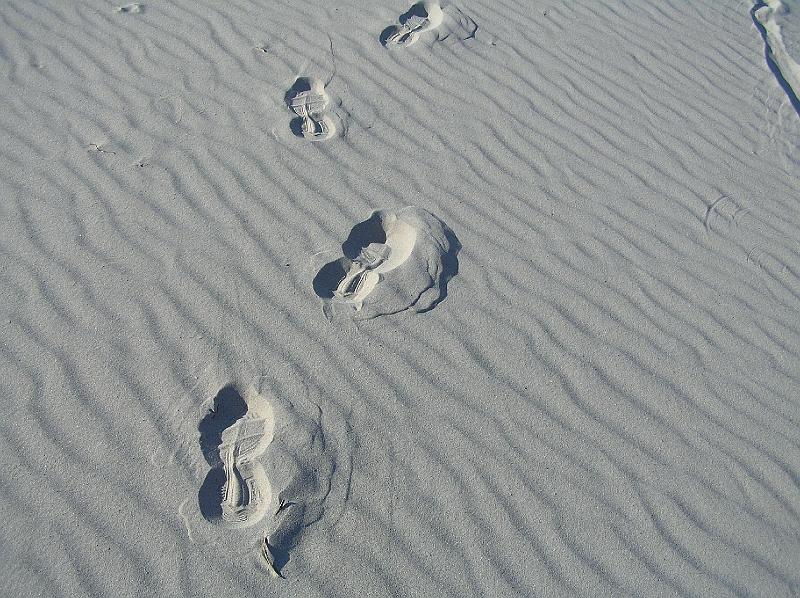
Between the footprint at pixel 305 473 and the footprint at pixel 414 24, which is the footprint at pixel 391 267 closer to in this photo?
the footprint at pixel 305 473

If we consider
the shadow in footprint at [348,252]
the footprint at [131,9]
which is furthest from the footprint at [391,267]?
the footprint at [131,9]

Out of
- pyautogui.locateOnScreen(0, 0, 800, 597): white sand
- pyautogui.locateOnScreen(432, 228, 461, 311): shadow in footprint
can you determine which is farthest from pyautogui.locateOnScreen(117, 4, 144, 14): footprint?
pyautogui.locateOnScreen(432, 228, 461, 311): shadow in footprint

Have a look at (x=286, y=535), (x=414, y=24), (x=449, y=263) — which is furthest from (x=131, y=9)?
(x=286, y=535)

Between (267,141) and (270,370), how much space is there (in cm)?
138

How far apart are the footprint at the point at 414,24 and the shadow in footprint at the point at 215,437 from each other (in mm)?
2598

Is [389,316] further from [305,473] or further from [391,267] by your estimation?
[305,473]

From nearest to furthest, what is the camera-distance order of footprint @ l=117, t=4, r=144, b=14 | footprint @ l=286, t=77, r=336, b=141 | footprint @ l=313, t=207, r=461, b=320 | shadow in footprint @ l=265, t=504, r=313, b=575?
shadow in footprint @ l=265, t=504, r=313, b=575, footprint @ l=313, t=207, r=461, b=320, footprint @ l=286, t=77, r=336, b=141, footprint @ l=117, t=4, r=144, b=14

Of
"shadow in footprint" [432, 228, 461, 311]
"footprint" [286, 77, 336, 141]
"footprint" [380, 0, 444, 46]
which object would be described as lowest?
"footprint" [286, 77, 336, 141]

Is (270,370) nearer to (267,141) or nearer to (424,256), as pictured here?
(424,256)

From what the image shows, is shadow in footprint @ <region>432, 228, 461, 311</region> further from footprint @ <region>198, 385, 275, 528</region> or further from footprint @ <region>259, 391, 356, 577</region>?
footprint @ <region>198, 385, 275, 528</region>

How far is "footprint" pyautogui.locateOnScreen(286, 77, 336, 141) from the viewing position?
3402 millimetres

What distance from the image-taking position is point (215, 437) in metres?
2.28

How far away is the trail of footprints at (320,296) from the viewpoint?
84.1 inches

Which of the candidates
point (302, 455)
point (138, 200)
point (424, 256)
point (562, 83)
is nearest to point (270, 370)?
point (302, 455)
